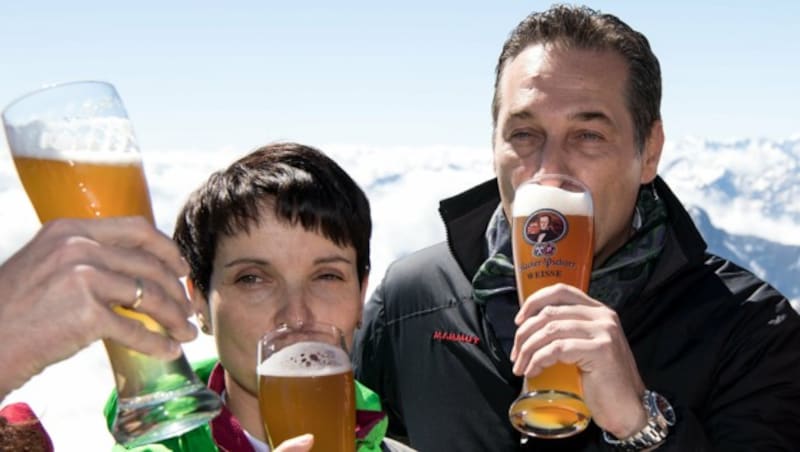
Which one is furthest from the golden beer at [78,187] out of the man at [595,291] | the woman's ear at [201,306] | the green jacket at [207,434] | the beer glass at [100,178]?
the man at [595,291]

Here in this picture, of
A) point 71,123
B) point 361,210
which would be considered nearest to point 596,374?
point 361,210

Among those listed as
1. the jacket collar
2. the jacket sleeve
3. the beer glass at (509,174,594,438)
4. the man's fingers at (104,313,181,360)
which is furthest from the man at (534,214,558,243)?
the jacket sleeve

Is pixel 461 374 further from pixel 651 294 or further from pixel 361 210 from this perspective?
pixel 361 210

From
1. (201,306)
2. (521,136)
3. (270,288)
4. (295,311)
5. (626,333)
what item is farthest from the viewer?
(626,333)

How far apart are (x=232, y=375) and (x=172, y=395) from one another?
1.01m

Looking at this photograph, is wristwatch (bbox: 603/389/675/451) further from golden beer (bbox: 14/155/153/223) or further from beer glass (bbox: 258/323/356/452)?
golden beer (bbox: 14/155/153/223)

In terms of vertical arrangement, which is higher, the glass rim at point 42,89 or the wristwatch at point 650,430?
the glass rim at point 42,89

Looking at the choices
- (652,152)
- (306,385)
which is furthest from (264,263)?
(652,152)

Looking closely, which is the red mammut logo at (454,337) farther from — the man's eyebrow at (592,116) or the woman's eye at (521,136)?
the man's eyebrow at (592,116)

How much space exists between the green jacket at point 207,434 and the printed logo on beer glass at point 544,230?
0.84 m

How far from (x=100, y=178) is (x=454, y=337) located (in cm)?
346

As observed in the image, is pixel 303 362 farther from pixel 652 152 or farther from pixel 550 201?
pixel 652 152

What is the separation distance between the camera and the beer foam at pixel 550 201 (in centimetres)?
351

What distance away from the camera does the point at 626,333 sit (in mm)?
4953
